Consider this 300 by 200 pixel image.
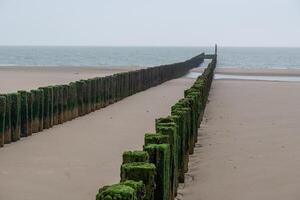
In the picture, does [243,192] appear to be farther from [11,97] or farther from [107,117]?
[107,117]

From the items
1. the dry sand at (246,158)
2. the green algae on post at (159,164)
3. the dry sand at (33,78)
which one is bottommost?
the dry sand at (33,78)

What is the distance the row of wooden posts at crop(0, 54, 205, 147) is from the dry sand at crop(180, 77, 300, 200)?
11.3 feet

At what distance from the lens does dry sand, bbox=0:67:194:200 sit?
7.04m

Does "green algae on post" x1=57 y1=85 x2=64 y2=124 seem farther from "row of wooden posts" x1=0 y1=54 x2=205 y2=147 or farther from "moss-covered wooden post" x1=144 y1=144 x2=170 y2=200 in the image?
"moss-covered wooden post" x1=144 y1=144 x2=170 y2=200

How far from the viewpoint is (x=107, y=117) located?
15.1 m

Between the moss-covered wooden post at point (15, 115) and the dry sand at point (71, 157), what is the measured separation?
183mm

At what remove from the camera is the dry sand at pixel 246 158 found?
7.30m

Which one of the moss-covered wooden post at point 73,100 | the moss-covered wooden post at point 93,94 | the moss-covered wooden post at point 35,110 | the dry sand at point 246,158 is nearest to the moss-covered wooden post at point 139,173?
the dry sand at point 246,158

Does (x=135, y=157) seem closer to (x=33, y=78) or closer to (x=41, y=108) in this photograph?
(x=41, y=108)

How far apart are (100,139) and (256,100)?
39.6 ft

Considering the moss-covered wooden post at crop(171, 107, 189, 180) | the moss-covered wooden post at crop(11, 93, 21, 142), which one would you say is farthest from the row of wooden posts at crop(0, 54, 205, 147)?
the moss-covered wooden post at crop(171, 107, 189, 180)

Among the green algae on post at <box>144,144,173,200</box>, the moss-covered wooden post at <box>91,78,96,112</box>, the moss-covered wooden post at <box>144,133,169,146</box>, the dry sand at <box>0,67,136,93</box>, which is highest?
the moss-covered wooden post at <box>144,133,169,146</box>

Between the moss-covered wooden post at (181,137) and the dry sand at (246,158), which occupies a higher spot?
the moss-covered wooden post at (181,137)

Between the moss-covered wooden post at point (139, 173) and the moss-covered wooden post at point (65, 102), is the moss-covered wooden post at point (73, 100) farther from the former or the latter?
the moss-covered wooden post at point (139, 173)
